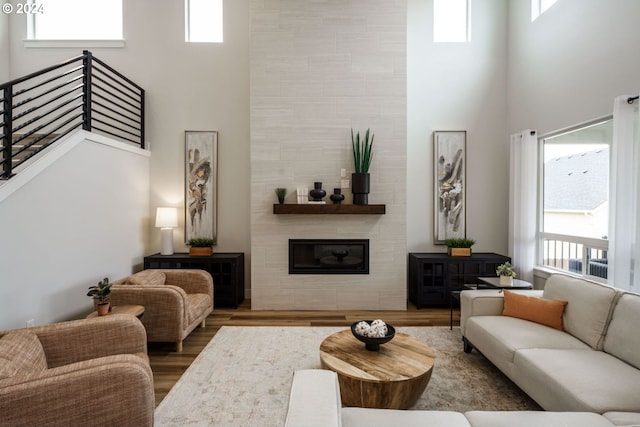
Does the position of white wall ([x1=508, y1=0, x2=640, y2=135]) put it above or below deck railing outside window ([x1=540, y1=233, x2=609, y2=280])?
above

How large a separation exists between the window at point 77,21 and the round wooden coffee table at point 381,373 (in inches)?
216

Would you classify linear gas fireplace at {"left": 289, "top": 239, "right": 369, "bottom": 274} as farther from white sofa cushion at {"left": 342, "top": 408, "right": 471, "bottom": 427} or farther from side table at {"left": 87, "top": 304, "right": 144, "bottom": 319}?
white sofa cushion at {"left": 342, "top": 408, "right": 471, "bottom": 427}

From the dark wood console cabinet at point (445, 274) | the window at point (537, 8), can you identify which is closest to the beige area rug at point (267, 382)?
the dark wood console cabinet at point (445, 274)

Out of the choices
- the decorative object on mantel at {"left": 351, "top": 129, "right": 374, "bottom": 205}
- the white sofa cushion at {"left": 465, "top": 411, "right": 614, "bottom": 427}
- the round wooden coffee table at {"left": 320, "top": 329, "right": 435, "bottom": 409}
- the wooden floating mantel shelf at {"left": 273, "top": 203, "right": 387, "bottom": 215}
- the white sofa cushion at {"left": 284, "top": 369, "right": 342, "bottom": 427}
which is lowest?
the round wooden coffee table at {"left": 320, "top": 329, "right": 435, "bottom": 409}

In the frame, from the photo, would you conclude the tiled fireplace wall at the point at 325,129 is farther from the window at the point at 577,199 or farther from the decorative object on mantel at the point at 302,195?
→ the window at the point at 577,199

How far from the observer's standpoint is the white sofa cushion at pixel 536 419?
1.49 m

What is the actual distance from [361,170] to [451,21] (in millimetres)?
2875

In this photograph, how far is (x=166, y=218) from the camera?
182 inches

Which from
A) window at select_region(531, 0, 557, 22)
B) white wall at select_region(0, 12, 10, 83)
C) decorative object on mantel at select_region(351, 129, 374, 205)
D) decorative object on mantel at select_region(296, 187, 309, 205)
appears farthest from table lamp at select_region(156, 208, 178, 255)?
window at select_region(531, 0, 557, 22)

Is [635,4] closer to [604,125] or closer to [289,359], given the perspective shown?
[604,125]

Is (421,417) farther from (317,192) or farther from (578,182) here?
(578,182)

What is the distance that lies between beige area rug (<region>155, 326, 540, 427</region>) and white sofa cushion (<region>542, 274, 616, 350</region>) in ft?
2.02

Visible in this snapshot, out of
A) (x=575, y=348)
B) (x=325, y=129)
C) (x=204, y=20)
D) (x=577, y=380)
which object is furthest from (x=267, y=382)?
(x=204, y=20)

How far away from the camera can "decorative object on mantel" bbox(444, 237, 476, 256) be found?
4.57 m
